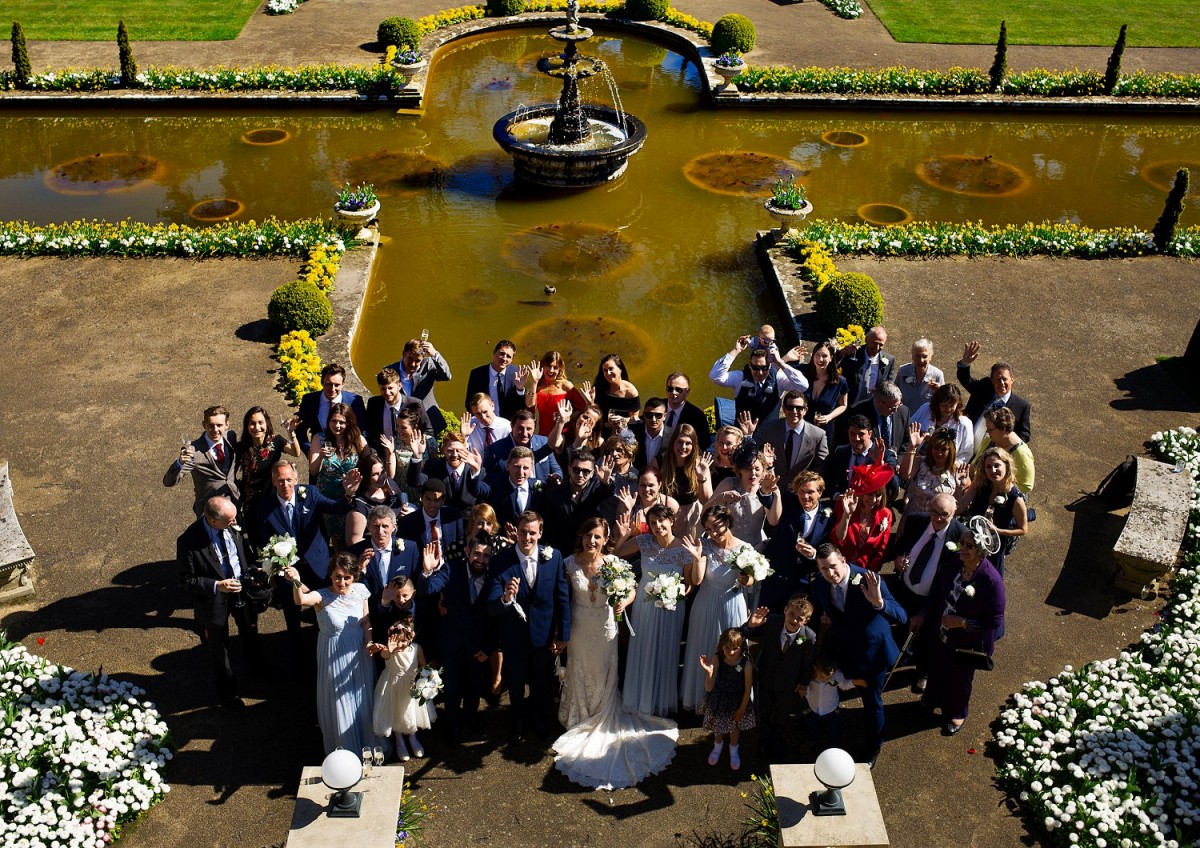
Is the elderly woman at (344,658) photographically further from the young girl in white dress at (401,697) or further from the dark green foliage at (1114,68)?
the dark green foliage at (1114,68)

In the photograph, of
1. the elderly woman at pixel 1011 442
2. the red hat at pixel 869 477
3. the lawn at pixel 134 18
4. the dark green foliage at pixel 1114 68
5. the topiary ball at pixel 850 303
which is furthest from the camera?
the lawn at pixel 134 18

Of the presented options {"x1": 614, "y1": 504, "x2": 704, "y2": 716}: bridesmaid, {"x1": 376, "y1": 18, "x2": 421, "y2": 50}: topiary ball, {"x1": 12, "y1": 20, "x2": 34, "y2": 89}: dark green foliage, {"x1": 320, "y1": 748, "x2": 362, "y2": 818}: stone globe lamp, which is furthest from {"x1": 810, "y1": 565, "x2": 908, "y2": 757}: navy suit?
{"x1": 12, "y1": 20, "x2": 34, "y2": 89}: dark green foliage

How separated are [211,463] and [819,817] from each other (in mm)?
5781

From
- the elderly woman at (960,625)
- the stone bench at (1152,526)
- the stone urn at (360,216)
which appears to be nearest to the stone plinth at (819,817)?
the elderly woman at (960,625)

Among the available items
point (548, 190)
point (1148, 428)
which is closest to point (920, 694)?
point (1148, 428)

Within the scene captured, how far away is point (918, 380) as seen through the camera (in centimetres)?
1064

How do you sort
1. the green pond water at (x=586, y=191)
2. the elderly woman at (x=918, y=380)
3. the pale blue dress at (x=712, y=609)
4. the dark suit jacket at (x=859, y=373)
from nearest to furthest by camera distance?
the pale blue dress at (x=712, y=609) → the elderly woman at (x=918, y=380) → the dark suit jacket at (x=859, y=373) → the green pond water at (x=586, y=191)

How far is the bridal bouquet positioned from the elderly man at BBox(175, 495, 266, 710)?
0.36 metres

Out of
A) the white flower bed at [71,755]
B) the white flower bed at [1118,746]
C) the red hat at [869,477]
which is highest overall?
the red hat at [869,477]

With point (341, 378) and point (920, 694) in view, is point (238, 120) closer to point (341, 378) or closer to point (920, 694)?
point (341, 378)

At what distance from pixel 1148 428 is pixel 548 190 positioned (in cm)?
1099

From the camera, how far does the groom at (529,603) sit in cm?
793

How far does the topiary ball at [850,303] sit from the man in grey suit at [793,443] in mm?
4880

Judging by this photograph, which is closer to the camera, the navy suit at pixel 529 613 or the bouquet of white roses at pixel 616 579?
the bouquet of white roses at pixel 616 579
